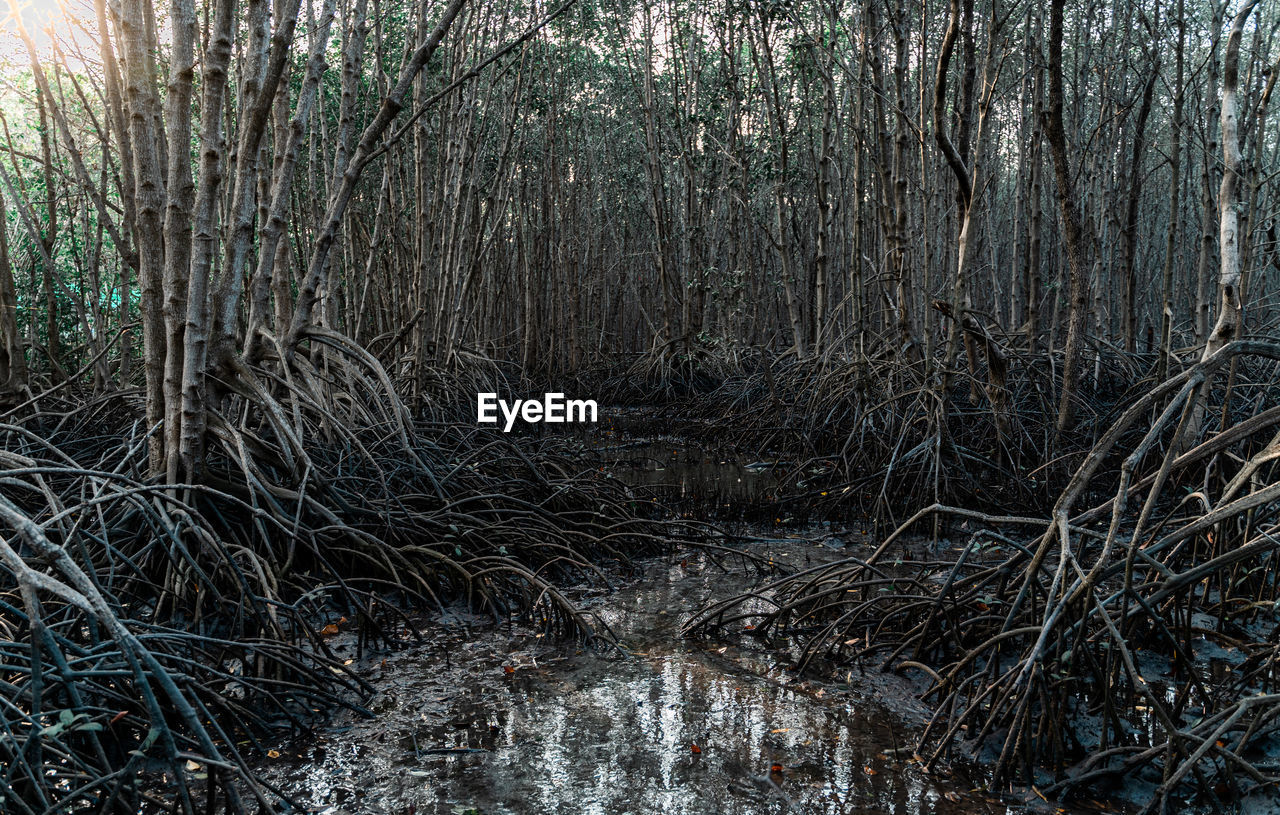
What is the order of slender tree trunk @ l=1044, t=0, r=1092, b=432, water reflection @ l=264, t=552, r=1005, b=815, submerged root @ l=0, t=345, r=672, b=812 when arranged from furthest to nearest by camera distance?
1. slender tree trunk @ l=1044, t=0, r=1092, b=432
2. water reflection @ l=264, t=552, r=1005, b=815
3. submerged root @ l=0, t=345, r=672, b=812

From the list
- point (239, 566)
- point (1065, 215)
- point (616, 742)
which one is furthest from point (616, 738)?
point (1065, 215)

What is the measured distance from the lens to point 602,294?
17.6m

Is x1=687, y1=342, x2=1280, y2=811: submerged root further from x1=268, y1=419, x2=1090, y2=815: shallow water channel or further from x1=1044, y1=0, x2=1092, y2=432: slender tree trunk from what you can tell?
x1=1044, y1=0, x2=1092, y2=432: slender tree trunk

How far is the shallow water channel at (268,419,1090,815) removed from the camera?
93.2 inches

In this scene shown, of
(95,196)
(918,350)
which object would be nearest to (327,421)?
(95,196)

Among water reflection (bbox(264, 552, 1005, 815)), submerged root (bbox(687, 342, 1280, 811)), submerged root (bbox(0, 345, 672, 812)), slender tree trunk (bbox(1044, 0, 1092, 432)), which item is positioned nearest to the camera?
submerged root (bbox(0, 345, 672, 812))

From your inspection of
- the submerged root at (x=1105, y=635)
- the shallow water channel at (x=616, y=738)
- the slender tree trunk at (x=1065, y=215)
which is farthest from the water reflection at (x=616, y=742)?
the slender tree trunk at (x=1065, y=215)

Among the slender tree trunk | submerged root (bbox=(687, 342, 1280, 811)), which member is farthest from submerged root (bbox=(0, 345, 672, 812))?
the slender tree trunk

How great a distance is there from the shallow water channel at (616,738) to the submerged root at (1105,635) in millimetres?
177

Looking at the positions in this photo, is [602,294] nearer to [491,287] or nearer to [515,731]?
[491,287]

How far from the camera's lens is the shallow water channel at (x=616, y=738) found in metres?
2.37

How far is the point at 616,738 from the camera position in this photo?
9.01 feet

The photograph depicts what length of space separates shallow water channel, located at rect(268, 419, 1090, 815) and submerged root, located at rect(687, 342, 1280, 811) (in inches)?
7.0

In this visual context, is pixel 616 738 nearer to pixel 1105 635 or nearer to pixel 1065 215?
pixel 1105 635
